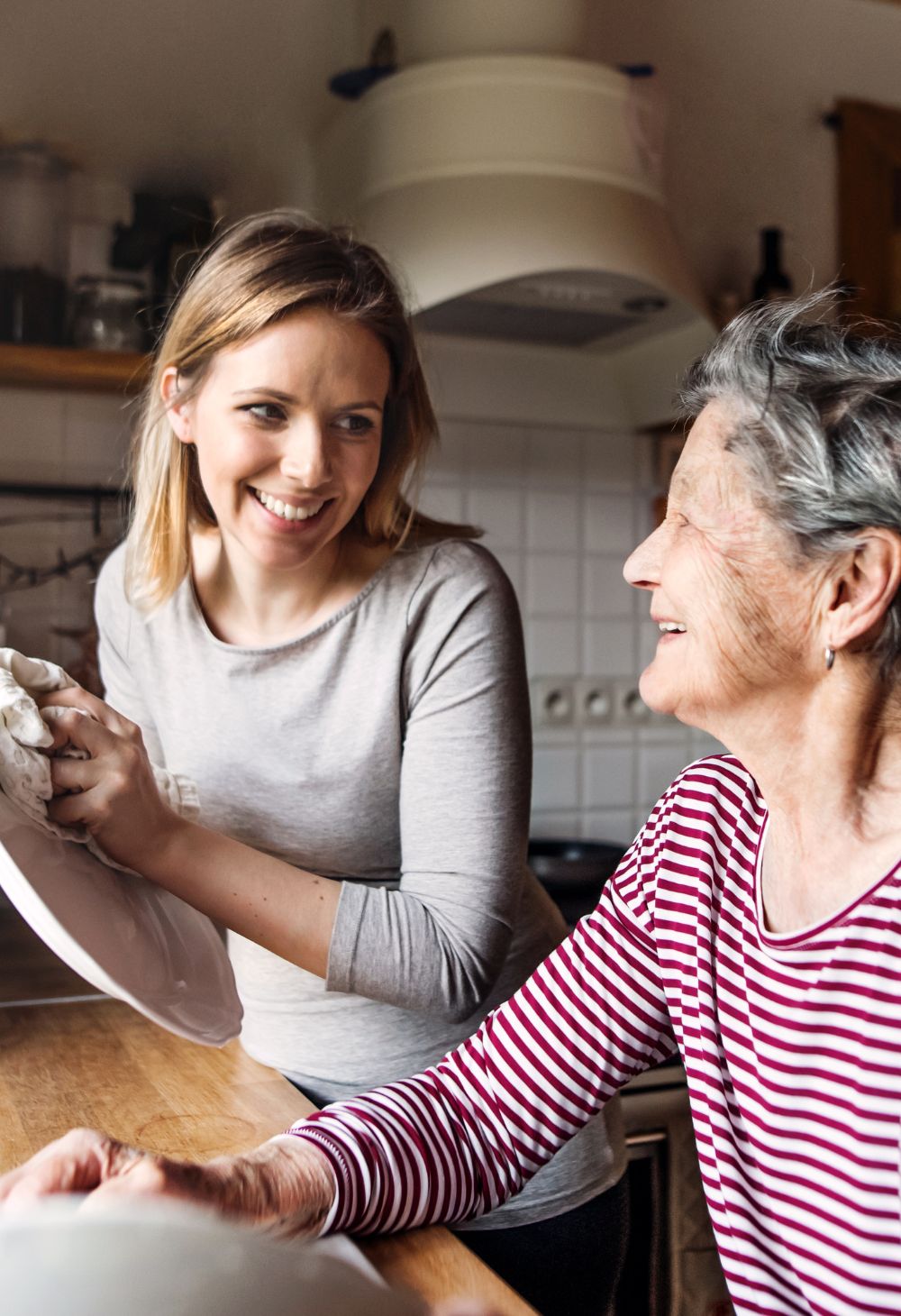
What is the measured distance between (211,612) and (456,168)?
982mm

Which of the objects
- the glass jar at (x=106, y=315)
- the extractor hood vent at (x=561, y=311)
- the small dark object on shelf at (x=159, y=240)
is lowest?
the glass jar at (x=106, y=315)

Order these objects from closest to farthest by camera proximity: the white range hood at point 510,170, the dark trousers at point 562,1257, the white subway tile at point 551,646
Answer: the dark trousers at point 562,1257 < the white range hood at point 510,170 < the white subway tile at point 551,646

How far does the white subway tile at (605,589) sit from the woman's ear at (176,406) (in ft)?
4.64

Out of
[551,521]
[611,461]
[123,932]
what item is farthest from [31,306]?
[123,932]

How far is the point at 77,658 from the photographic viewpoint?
2055 mm

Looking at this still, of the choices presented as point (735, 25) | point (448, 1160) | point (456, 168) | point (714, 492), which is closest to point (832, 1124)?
point (448, 1160)

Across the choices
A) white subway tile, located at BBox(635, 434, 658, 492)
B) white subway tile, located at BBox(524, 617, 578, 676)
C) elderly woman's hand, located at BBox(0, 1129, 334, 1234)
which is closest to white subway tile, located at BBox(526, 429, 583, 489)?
white subway tile, located at BBox(635, 434, 658, 492)

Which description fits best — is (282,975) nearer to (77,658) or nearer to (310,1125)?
(310,1125)

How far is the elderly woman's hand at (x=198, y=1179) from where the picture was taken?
2.32ft

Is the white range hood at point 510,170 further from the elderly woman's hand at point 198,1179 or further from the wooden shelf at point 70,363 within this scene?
the elderly woman's hand at point 198,1179

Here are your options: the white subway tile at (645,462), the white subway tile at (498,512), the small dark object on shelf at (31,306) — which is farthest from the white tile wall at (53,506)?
the white subway tile at (645,462)

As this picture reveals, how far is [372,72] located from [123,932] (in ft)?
5.58

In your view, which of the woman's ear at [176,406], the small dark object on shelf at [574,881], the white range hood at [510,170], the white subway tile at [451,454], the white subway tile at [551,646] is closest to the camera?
the woman's ear at [176,406]

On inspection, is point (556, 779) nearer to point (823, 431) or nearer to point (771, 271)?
point (771, 271)
